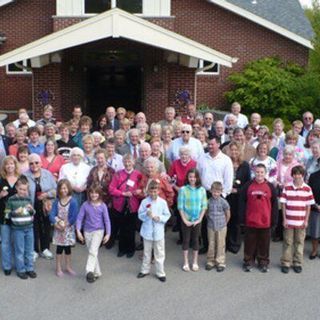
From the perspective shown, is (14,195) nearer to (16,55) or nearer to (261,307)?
(261,307)

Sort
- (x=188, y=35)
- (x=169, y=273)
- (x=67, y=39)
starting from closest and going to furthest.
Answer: (x=169, y=273) → (x=67, y=39) → (x=188, y=35)

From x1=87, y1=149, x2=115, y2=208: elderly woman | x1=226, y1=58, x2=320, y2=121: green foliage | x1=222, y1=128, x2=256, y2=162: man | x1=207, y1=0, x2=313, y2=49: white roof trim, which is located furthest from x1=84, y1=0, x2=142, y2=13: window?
x1=87, y1=149, x2=115, y2=208: elderly woman

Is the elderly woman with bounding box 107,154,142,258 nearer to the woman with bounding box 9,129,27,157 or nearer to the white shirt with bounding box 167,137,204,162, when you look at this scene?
the white shirt with bounding box 167,137,204,162

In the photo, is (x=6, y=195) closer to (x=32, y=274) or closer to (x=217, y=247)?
(x=32, y=274)

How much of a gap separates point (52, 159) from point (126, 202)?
1348 millimetres

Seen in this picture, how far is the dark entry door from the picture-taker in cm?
1761

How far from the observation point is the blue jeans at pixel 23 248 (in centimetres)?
747

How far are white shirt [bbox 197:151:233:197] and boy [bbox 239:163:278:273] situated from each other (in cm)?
33

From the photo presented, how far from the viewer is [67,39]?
43.7ft

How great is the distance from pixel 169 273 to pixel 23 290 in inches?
77.7

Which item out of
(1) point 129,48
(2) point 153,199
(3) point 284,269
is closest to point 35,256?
(2) point 153,199

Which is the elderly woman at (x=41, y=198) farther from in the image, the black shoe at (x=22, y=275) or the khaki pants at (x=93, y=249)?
the khaki pants at (x=93, y=249)

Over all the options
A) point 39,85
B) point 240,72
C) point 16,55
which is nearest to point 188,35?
point 240,72

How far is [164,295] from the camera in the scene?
274 inches
